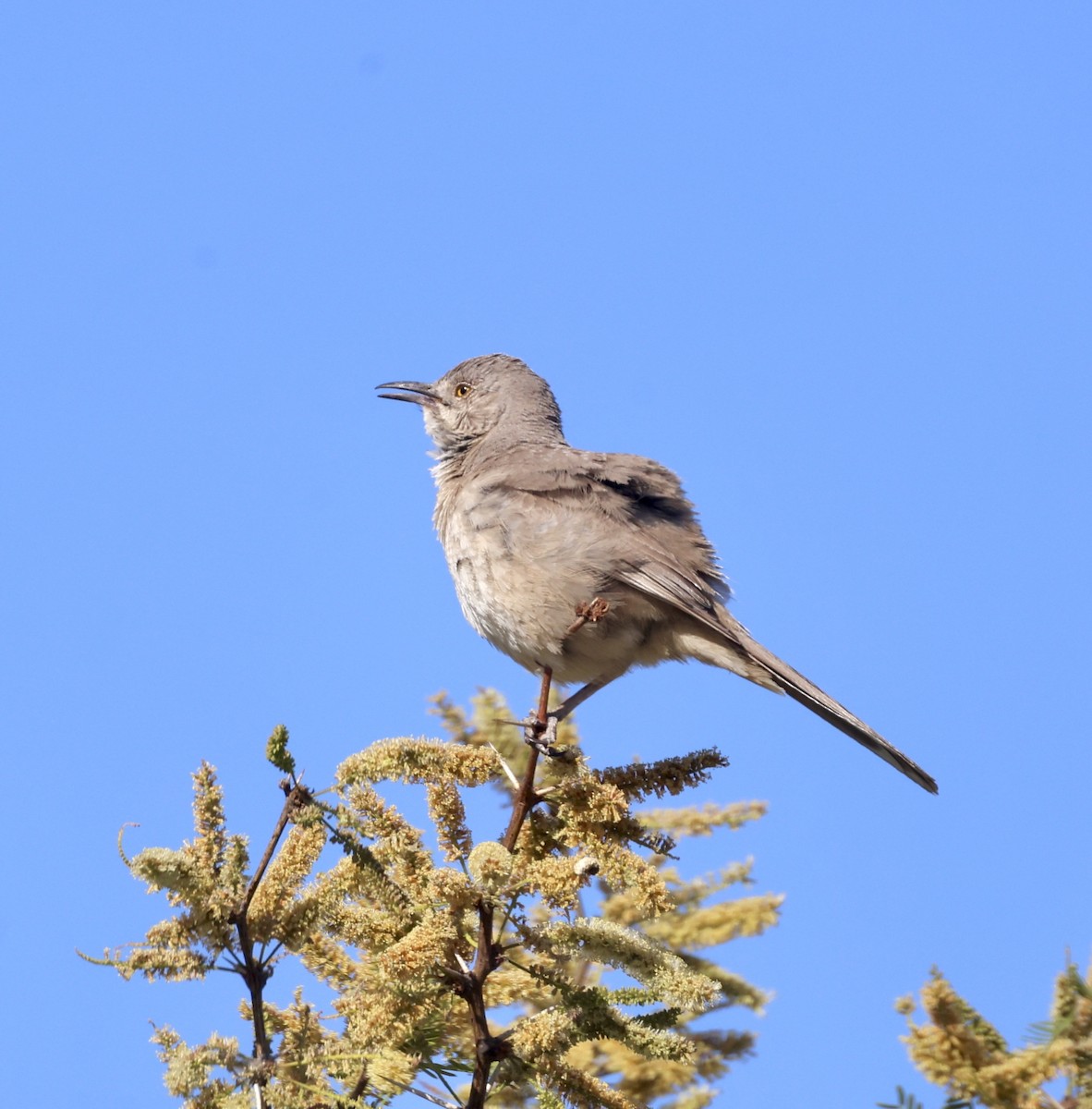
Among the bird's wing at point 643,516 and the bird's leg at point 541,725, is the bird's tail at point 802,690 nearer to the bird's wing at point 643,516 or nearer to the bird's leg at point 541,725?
the bird's wing at point 643,516

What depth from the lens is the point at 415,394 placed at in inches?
336

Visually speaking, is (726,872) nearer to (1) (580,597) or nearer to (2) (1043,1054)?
(1) (580,597)

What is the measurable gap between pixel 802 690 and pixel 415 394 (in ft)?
11.5

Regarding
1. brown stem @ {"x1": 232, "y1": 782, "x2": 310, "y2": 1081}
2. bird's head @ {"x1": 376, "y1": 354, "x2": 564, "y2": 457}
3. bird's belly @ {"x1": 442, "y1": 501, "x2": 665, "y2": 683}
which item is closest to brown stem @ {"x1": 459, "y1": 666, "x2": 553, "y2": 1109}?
brown stem @ {"x1": 232, "y1": 782, "x2": 310, "y2": 1081}

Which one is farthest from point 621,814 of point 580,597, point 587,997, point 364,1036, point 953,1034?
point 580,597

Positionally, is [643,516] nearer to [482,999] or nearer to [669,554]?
[669,554]

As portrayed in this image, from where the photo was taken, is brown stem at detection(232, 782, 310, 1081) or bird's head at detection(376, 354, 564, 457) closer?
brown stem at detection(232, 782, 310, 1081)

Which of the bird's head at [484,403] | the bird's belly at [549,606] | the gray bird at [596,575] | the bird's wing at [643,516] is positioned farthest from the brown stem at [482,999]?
the bird's head at [484,403]

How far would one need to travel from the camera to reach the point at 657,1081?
6.17 meters

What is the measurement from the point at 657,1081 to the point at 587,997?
3247 millimetres

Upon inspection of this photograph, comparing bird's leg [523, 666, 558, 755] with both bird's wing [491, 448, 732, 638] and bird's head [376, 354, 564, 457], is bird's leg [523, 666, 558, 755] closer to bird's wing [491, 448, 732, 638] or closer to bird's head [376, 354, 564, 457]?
bird's wing [491, 448, 732, 638]

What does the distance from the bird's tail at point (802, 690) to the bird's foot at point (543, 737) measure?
5.40 ft

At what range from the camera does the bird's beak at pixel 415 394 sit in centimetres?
850

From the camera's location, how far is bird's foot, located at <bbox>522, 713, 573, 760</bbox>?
412cm
